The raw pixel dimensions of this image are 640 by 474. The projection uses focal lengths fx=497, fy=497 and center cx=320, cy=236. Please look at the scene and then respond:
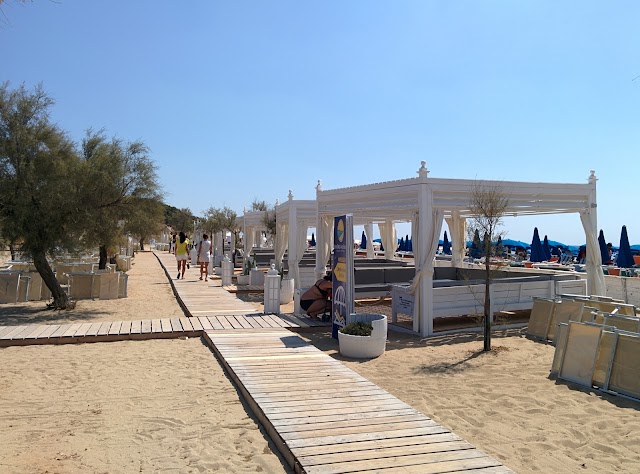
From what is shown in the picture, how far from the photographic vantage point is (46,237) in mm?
9680

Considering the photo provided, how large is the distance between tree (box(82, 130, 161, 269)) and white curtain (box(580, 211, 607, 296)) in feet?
30.5

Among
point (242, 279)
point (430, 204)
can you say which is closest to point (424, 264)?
point (430, 204)

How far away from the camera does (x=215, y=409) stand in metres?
4.66

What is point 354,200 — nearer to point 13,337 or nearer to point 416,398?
point 416,398

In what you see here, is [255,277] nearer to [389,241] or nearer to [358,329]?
[389,241]

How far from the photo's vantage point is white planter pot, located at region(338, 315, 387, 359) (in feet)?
22.0

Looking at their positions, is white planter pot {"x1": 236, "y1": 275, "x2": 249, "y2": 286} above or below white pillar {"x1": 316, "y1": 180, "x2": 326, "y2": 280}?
below

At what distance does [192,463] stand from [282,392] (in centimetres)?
142

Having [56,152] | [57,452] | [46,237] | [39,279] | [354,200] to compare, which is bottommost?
[57,452]

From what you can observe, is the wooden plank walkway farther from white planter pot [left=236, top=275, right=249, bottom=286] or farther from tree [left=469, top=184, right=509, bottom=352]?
tree [left=469, top=184, right=509, bottom=352]

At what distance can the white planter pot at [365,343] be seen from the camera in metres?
6.71

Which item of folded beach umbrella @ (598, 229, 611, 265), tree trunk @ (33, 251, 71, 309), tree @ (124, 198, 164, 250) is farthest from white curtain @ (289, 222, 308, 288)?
folded beach umbrella @ (598, 229, 611, 265)

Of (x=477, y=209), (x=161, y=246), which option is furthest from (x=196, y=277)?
(x=161, y=246)

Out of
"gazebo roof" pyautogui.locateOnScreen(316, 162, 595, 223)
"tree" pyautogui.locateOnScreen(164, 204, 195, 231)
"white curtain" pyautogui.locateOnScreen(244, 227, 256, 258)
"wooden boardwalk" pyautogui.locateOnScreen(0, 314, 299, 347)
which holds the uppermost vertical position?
"tree" pyautogui.locateOnScreen(164, 204, 195, 231)
